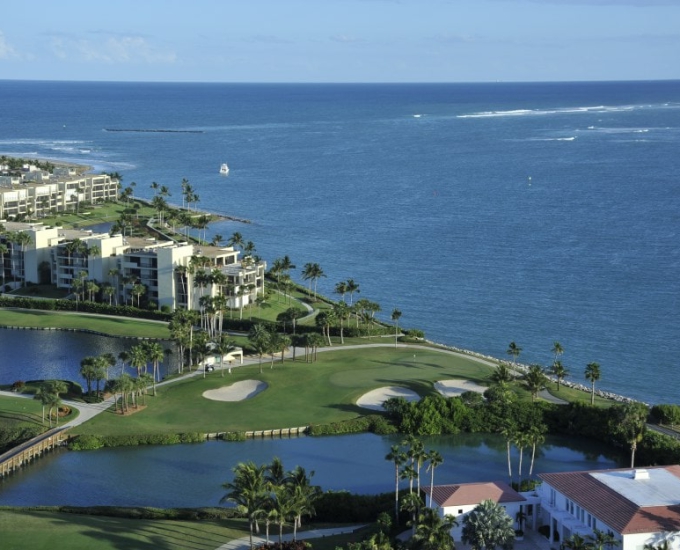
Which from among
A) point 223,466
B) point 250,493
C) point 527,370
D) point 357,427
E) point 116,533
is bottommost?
point 223,466

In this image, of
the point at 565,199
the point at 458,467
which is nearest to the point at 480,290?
the point at 458,467

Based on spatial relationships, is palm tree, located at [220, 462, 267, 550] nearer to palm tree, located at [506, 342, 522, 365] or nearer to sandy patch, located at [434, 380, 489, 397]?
sandy patch, located at [434, 380, 489, 397]

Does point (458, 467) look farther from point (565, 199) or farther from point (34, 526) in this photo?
point (565, 199)

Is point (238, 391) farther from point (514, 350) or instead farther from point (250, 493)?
point (250, 493)

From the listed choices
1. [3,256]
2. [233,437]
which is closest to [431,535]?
[233,437]

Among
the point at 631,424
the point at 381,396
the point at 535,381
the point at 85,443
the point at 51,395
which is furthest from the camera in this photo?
the point at 381,396
